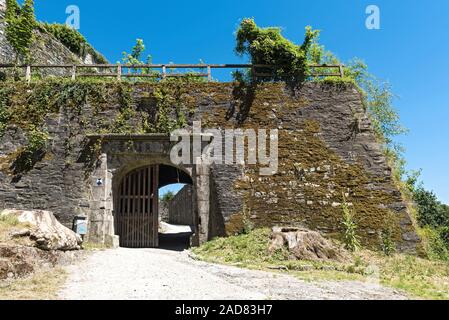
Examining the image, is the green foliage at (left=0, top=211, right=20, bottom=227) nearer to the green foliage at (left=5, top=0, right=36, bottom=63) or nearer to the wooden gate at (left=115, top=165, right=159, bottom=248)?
the wooden gate at (left=115, top=165, right=159, bottom=248)

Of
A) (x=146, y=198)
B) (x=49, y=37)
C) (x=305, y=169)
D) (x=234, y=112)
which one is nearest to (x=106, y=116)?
(x=146, y=198)

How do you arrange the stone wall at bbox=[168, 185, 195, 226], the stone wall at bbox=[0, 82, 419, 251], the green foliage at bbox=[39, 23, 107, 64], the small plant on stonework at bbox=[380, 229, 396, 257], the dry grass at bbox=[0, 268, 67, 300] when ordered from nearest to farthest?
the dry grass at bbox=[0, 268, 67, 300]
the small plant on stonework at bbox=[380, 229, 396, 257]
the stone wall at bbox=[0, 82, 419, 251]
the green foliage at bbox=[39, 23, 107, 64]
the stone wall at bbox=[168, 185, 195, 226]

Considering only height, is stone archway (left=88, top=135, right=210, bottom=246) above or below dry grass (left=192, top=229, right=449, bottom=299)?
above

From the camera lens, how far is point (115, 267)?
636 cm

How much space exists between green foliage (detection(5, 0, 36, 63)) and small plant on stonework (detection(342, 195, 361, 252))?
37.8ft

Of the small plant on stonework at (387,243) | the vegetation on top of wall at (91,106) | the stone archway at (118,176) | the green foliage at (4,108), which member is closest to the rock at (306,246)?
the small plant on stonework at (387,243)

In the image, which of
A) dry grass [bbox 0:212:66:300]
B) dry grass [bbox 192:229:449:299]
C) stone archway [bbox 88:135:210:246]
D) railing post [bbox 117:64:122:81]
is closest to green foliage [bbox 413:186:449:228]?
dry grass [bbox 192:229:449:299]

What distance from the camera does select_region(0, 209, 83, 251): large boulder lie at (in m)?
5.66

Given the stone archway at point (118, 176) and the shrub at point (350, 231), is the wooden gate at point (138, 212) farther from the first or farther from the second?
the shrub at point (350, 231)

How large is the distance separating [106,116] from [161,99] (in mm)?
1678

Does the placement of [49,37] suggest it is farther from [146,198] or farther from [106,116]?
[146,198]

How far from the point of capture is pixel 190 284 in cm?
507

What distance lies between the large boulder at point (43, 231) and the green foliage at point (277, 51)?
6.77 m

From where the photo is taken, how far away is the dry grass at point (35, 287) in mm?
4059
